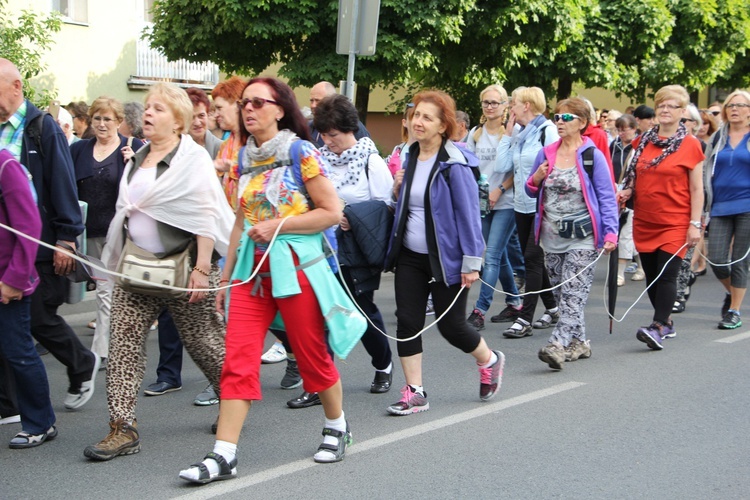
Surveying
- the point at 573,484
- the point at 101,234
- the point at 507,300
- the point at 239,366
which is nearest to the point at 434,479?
the point at 573,484

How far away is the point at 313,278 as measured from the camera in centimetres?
468

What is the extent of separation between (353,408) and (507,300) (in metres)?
3.33

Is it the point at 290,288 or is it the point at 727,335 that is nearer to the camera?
the point at 290,288

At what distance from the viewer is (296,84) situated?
17.3 m

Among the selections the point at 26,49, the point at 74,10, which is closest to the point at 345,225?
the point at 26,49

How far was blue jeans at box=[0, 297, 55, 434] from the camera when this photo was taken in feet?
16.4

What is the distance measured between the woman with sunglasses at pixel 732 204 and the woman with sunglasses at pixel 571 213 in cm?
204

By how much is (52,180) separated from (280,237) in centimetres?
149

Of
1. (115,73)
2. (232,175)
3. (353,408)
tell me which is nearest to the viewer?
(232,175)

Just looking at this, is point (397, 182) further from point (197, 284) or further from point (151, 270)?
point (151, 270)

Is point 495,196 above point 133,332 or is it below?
above

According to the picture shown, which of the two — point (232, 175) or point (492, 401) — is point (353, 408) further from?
point (232, 175)

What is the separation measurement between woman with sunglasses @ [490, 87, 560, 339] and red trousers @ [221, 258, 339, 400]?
3.70 metres

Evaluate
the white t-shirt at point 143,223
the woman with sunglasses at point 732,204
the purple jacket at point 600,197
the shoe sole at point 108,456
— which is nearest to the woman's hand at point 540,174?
the purple jacket at point 600,197
